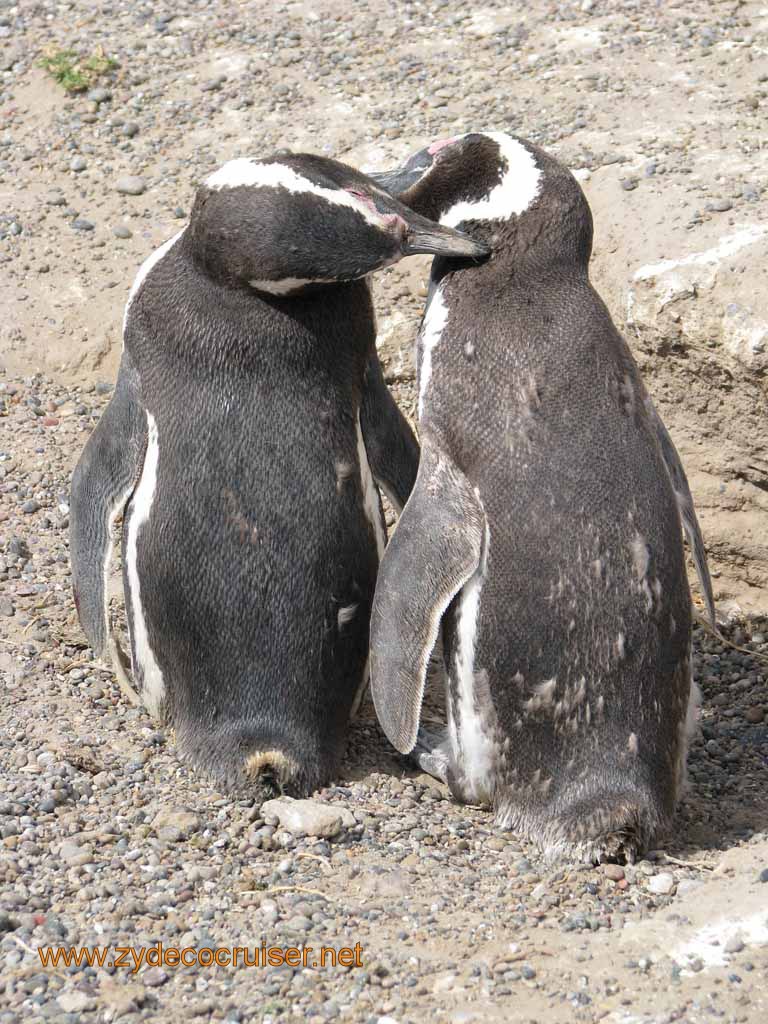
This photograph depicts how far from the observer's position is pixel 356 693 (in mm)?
4113

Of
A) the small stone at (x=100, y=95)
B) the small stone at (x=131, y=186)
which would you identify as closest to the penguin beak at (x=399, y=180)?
the small stone at (x=131, y=186)

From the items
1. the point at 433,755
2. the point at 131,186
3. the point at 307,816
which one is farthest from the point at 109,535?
the point at 131,186

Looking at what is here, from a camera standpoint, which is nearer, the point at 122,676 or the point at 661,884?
the point at 661,884

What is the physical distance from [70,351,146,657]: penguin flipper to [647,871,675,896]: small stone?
1.69 m

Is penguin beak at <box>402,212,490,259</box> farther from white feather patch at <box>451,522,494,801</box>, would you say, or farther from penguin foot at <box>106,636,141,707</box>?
penguin foot at <box>106,636,141,707</box>

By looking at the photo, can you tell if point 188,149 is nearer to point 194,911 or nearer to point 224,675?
point 224,675

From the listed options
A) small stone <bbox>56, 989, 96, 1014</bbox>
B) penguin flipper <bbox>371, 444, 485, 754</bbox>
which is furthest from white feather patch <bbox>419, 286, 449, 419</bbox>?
small stone <bbox>56, 989, 96, 1014</bbox>

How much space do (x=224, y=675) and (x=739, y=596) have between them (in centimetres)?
249

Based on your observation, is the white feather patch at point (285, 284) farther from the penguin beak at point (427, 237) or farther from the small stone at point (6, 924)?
the small stone at point (6, 924)

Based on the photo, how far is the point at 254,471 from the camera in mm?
3809

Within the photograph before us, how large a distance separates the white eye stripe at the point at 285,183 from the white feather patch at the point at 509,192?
0.36 metres

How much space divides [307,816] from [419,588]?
26.4 inches

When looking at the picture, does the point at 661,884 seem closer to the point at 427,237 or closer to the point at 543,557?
the point at 543,557

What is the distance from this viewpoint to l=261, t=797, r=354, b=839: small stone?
371 cm
